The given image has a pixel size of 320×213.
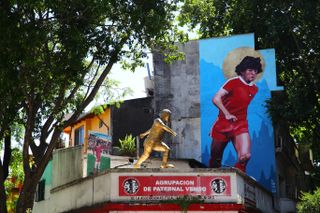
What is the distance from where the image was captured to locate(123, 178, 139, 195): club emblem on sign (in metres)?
15.0

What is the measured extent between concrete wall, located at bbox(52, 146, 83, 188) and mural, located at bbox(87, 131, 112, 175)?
27.5 inches

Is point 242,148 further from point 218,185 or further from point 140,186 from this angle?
point 140,186

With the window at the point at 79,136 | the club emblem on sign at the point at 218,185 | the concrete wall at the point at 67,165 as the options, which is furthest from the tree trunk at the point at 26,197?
the window at the point at 79,136

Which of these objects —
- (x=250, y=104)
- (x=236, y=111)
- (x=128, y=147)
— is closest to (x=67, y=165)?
(x=128, y=147)

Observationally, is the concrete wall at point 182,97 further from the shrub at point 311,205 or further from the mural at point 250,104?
the shrub at point 311,205

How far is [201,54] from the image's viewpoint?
23.7 metres

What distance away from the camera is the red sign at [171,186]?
15.0m

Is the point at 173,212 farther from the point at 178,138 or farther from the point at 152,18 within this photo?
the point at 178,138

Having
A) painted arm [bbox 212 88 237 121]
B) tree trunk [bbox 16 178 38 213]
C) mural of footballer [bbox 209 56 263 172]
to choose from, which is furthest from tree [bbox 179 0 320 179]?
tree trunk [bbox 16 178 38 213]

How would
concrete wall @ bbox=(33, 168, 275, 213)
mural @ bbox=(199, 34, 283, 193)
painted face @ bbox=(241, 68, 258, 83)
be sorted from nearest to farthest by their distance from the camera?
concrete wall @ bbox=(33, 168, 275, 213) → mural @ bbox=(199, 34, 283, 193) → painted face @ bbox=(241, 68, 258, 83)

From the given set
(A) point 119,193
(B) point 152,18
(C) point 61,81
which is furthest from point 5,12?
(A) point 119,193

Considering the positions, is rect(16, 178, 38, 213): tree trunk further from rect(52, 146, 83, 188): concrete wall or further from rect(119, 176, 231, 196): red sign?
rect(52, 146, 83, 188): concrete wall

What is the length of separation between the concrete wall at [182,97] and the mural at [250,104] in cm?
31

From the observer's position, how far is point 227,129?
22.3 m
